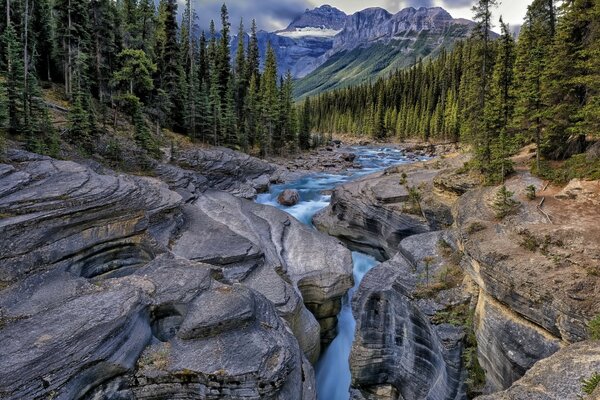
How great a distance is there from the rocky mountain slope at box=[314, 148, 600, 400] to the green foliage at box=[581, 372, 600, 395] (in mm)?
128

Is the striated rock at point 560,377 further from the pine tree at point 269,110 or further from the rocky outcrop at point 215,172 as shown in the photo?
the pine tree at point 269,110


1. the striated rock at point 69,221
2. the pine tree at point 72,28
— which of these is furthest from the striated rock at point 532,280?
the pine tree at point 72,28

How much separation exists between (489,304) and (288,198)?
23527 mm

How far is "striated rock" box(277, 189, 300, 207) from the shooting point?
33250 millimetres

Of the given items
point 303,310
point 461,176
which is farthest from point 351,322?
point 461,176

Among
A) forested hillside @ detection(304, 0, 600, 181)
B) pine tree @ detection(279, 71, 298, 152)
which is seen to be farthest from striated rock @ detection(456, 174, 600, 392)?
pine tree @ detection(279, 71, 298, 152)

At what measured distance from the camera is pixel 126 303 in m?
9.88

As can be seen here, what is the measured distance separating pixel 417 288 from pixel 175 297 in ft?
31.2

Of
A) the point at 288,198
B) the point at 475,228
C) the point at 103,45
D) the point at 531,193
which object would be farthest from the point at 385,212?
the point at 103,45

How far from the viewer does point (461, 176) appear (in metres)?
21.9

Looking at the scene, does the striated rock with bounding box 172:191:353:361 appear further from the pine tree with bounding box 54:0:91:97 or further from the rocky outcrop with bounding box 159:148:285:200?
the pine tree with bounding box 54:0:91:97

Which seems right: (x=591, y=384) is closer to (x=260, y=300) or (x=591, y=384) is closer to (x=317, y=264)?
(x=260, y=300)

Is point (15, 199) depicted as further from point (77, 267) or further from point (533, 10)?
point (533, 10)

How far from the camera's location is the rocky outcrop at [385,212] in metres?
21.7
